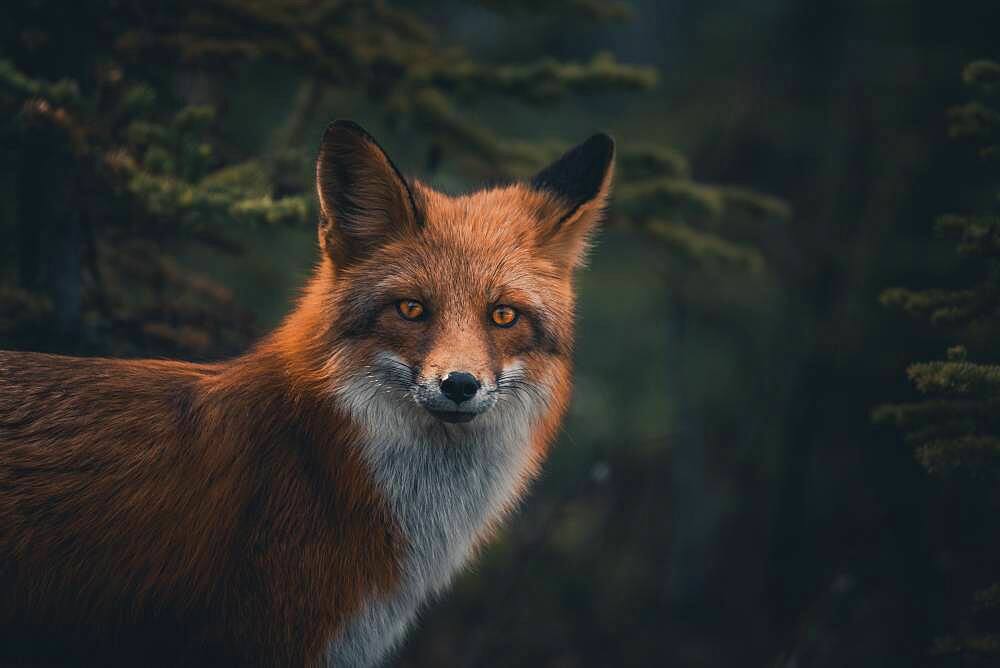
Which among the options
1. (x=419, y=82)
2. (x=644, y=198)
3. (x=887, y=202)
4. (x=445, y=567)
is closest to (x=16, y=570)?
(x=445, y=567)

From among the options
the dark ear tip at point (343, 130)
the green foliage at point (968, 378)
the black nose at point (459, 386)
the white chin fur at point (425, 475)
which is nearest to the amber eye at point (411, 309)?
the white chin fur at point (425, 475)

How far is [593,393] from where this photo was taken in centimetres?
1325

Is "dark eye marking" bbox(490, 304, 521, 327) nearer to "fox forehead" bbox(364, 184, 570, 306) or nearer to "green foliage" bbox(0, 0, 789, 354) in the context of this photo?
"fox forehead" bbox(364, 184, 570, 306)

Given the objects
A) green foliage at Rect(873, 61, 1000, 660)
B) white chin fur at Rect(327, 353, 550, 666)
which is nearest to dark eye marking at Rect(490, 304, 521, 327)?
white chin fur at Rect(327, 353, 550, 666)

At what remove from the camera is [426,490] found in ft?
13.3

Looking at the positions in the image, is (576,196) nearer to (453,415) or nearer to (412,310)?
(412,310)

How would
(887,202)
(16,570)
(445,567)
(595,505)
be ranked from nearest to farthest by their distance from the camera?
(16,570) < (445,567) < (887,202) < (595,505)

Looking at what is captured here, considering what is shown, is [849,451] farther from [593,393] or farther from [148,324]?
[148,324]

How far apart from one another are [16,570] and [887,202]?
9077 mm

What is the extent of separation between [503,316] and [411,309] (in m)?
0.42

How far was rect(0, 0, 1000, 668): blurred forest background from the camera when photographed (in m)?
4.95

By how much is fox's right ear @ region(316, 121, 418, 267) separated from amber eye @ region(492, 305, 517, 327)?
1.89 ft

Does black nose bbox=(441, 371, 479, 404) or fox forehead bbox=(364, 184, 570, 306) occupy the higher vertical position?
fox forehead bbox=(364, 184, 570, 306)

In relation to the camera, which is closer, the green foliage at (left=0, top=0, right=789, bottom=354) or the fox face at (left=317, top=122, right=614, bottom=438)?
the fox face at (left=317, top=122, right=614, bottom=438)
